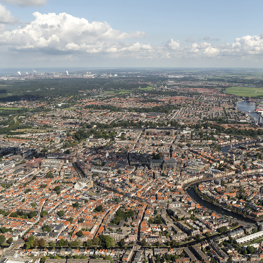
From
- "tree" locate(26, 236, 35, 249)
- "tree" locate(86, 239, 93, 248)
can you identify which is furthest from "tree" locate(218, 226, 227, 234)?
"tree" locate(26, 236, 35, 249)

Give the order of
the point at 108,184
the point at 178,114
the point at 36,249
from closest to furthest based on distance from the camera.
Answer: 1. the point at 36,249
2. the point at 108,184
3. the point at 178,114

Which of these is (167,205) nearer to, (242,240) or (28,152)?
(242,240)

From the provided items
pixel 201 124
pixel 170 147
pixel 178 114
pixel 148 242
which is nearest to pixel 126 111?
pixel 178 114

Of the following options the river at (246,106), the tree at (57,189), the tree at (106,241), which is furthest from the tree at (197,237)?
the river at (246,106)

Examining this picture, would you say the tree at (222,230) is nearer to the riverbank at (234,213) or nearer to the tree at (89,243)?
the riverbank at (234,213)

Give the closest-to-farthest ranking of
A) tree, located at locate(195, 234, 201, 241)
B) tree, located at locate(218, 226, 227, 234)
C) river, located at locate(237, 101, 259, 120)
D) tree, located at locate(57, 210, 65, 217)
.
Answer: tree, located at locate(195, 234, 201, 241)
tree, located at locate(218, 226, 227, 234)
tree, located at locate(57, 210, 65, 217)
river, located at locate(237, 101, 259, 120)

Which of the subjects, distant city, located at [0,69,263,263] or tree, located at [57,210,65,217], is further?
tree, located at [57,210,65,217]

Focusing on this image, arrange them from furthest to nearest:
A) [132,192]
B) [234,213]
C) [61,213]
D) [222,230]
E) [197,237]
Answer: [132,192] → [234,213] → [61,213] → [222,230] → [197,237]

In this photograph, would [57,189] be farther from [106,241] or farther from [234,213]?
[234,213]

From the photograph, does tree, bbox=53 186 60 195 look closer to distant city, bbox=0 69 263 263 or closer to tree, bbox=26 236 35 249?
distant city, bbox=0 69 263 263

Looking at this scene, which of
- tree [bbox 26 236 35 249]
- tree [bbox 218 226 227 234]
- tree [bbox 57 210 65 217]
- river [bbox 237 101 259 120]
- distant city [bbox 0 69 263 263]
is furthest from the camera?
river [bbox 237 101 259 120]

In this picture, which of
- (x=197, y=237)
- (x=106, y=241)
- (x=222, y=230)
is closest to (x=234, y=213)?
(x=222, y=230)
